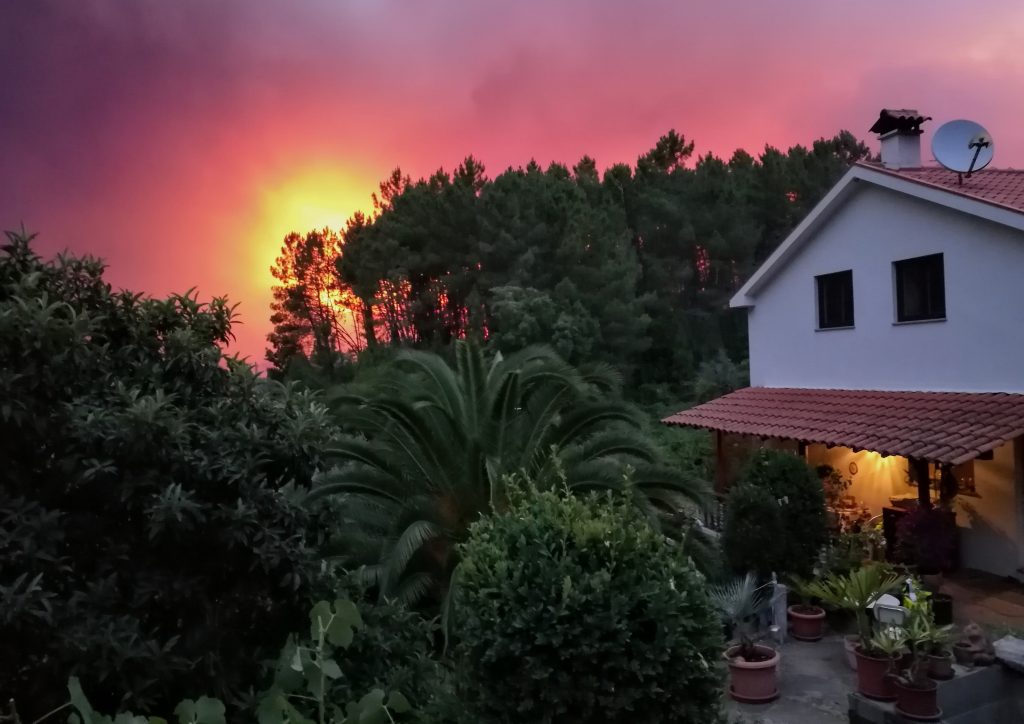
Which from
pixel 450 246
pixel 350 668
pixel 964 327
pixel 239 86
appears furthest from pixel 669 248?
pixel 350 668

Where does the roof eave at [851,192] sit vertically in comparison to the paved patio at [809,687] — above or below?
above

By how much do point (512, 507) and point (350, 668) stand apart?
1218mm

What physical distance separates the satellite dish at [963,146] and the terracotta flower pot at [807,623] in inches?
317

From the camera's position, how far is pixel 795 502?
9.83 meters

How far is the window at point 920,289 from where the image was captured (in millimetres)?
11695

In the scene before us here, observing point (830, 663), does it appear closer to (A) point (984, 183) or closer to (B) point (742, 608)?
(B) point (742, 608)

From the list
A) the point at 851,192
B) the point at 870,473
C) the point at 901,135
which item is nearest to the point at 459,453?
the point at 870,473

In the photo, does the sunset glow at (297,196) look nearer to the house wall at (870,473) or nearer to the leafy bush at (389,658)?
the leafy bush at (389,658)

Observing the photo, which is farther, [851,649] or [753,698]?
[851,649]

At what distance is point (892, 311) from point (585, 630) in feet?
36.0

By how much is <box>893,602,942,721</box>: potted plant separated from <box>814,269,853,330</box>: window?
7.91m

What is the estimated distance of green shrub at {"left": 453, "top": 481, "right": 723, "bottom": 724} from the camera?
355 cm

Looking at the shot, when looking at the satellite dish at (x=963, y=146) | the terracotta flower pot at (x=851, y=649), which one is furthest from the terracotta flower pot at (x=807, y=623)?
the satellite dish at (x=963, y=146)

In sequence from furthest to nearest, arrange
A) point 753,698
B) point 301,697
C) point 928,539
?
point 928,539
point 753,698
point 301,697
